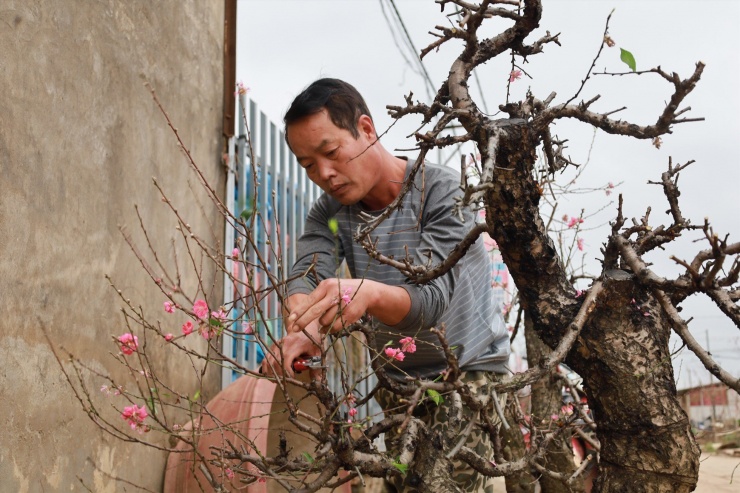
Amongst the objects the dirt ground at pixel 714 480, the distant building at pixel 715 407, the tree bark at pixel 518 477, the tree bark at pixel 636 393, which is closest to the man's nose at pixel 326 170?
the tree bark at pixel 636 393

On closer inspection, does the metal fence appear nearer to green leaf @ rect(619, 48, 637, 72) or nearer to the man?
the man

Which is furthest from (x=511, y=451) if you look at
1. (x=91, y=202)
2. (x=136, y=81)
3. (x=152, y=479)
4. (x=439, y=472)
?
(x=136, y=81)

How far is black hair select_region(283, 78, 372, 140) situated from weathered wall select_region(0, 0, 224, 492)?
1.60 ft

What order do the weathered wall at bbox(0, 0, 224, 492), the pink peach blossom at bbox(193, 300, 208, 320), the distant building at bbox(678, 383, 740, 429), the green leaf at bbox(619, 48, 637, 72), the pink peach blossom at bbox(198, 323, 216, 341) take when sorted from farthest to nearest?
the distant building at bbox(678, 383, 740, 429), the weathered wall at bbox(0, 0, 224, 492), the pink peach blossom at bbox(193, 300, 208, 320), the pink peach blossom at bbox(198, 323, 216, 341), the green leaf at bbox(619, 48, 637, 72)

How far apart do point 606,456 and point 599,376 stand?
228 millimetres

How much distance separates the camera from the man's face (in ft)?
8.33

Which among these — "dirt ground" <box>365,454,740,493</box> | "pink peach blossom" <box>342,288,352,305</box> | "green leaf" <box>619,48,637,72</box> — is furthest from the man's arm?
"dirt ground" <box>365,454,740,493</box>

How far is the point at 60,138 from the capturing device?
3010 mm

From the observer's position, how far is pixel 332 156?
2553mm

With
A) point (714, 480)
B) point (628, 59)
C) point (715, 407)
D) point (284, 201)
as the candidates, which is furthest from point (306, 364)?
point (715, 407)

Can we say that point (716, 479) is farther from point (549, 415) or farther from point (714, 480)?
point (549, 415)

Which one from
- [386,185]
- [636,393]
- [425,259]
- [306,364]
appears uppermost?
[386,185]

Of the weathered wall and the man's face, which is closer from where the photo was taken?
the man's face

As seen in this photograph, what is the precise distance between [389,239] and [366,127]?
416mm
